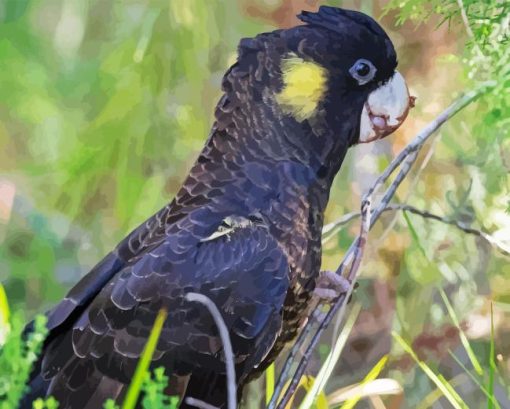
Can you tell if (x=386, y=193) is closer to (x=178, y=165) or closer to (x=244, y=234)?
(x=244, y=234)

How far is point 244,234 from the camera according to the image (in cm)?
60

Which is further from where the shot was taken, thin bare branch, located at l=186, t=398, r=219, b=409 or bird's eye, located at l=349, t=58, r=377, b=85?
bird's eye, located at l=349, t=58, r=377, b=85

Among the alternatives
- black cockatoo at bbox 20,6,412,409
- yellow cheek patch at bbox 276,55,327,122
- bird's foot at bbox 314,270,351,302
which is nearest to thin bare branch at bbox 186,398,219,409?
black cockatoo at bbox 20,6,412,409

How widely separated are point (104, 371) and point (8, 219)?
1.79 ft

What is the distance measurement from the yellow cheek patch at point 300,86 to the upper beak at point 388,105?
0.05 meters

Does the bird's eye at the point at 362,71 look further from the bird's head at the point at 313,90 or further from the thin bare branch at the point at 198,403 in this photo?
the thin bare branch at the point at 198,403

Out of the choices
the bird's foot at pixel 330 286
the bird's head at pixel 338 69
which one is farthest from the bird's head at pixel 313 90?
the bird's foot at pixel 330 286

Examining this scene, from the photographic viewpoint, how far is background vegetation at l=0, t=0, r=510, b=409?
973 millimetres

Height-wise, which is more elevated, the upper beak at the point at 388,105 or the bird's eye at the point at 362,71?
the bird's eye at the point at 362,71

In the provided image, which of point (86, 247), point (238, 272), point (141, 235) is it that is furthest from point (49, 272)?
point (238, 272)

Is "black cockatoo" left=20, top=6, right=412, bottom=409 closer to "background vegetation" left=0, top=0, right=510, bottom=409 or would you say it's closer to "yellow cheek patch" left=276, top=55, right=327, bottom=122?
"yellow cheek patch" left=276, top=55, right=327, bottom=122

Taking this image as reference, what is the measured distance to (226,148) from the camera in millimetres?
651

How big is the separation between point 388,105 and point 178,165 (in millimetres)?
446

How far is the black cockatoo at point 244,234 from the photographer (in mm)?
574
